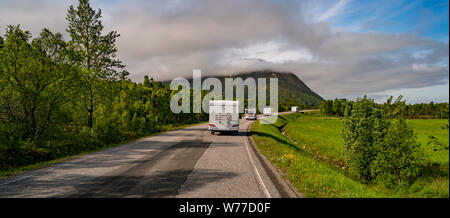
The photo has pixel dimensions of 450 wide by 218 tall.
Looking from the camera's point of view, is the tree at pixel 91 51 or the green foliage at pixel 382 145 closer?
the green foliage at pixel 382 145

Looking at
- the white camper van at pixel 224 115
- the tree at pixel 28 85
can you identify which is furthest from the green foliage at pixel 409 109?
the tree at pixel 28 85

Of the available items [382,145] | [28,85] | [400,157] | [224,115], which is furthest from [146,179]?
[224,115]

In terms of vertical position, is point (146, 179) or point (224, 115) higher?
point (224, 115)

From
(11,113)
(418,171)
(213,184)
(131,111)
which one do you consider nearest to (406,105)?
(418,171)

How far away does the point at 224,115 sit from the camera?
21469 millimetres

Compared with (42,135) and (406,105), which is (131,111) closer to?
(42,135)

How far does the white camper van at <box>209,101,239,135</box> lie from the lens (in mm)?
21453

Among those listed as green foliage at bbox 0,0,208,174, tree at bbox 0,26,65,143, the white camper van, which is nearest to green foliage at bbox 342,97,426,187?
the white camper van

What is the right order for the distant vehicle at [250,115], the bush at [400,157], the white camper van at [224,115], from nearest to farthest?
the bush at [400,157], the white camper van at [224,115], the distant vehicle at [250,115]

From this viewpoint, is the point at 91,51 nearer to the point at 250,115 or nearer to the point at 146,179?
the point at 146,179

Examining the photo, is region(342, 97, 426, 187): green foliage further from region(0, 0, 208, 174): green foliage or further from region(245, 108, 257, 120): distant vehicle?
region(245, 108, 257, 120): distant vehicle

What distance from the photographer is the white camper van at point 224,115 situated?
70.4 feet

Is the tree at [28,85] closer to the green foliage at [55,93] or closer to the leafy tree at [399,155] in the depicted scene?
the green foliage at [55,93]

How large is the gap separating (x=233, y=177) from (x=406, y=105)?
784cm
